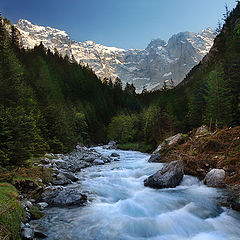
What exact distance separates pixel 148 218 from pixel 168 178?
355cm

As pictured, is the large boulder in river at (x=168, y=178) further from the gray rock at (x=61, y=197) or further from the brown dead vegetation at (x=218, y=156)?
the gray rock at (x=61, y=197)

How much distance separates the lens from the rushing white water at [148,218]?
5.58 meters

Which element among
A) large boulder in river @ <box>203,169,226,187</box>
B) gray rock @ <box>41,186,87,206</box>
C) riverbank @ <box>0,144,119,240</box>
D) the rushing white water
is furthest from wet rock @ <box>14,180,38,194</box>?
large boulder in river @ <box>203,169,226,187</box>

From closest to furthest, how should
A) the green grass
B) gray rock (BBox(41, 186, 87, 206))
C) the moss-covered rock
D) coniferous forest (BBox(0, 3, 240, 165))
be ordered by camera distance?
the green grass
the moss-covered rock
gray rock (BBox(41, 186, 87, 206))
coniferous forest (BBox(0, 3, 240, 165))

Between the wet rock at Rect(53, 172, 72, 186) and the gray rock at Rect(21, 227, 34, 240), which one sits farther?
the wet rock at Rect(53, 172, 72, 186)

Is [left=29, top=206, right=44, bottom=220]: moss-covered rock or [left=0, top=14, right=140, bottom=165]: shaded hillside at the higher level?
[left=0, top=14, right=140, bottom=165]: shaded hillside

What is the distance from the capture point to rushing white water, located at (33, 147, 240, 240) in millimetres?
5578

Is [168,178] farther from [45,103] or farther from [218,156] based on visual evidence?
[45,103]

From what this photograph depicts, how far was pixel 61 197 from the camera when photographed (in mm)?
7582

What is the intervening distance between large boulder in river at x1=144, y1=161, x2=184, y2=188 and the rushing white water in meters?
0.39

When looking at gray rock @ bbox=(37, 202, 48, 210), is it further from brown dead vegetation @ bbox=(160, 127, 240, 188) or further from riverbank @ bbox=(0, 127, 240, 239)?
brown dead vegetation @ bbox=(160, 127, 240, 188)

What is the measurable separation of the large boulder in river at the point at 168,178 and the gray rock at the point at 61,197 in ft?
13.5

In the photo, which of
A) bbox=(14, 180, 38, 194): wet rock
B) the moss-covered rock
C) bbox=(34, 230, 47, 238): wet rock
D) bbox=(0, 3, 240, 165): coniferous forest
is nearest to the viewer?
bbox=(34, 230, 47, 238): wet rock

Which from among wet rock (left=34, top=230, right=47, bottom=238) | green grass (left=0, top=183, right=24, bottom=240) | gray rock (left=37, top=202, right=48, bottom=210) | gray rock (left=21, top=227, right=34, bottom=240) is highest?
green grass (left=0, top=183, right=24, bottom=240)
